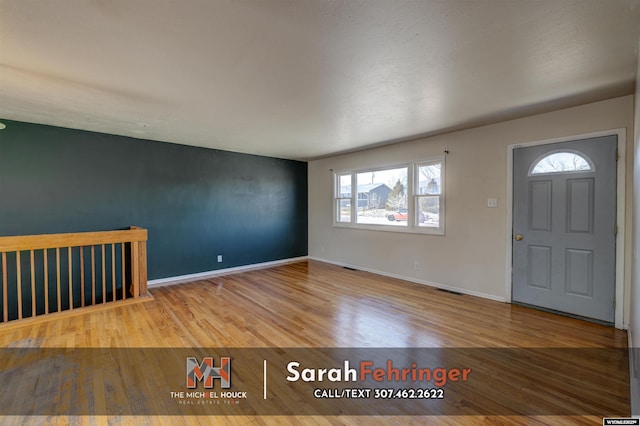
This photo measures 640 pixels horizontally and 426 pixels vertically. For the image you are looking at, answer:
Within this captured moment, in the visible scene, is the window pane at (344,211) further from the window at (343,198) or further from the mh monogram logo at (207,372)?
the mh monogram logo at (207,372)

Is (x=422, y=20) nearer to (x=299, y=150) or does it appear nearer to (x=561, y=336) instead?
(x=561, y=336)

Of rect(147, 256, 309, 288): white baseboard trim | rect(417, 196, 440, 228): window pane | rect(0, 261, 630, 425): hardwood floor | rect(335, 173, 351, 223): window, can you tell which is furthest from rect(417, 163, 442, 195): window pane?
rect(147, 256, 309, 288): white baseboard trim

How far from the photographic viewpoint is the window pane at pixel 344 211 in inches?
239

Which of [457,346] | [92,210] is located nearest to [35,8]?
[92,210]

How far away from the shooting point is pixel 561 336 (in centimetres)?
278

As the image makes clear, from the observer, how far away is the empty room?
177 cm

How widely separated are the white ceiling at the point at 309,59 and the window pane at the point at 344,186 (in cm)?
252

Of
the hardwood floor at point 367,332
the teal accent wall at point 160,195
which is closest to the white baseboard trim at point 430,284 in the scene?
the hardwood floor at point 367,332

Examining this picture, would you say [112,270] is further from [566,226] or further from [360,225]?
[566,226]

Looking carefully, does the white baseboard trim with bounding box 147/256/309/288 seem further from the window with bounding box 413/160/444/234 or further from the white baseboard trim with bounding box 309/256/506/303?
the window with bounding box 413/160/444/234

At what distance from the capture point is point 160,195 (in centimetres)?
480

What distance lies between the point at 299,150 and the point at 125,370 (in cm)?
433

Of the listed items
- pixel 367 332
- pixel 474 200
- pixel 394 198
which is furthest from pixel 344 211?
pixel 367 332

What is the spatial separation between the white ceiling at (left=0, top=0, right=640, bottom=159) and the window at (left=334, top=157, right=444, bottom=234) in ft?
4.14
